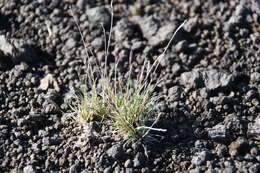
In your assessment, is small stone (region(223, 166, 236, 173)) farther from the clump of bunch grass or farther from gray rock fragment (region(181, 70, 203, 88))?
gray rock fragment (region(181, 70, 203, 88))

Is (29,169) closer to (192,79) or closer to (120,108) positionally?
(120,108)

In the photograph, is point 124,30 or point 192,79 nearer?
point 192,79

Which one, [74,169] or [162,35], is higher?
[162,35]

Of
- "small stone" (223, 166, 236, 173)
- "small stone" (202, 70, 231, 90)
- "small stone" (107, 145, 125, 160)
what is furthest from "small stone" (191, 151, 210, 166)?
"small stone" (202, 70, 231, 90)

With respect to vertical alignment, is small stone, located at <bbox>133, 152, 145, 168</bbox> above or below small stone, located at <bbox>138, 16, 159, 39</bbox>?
below

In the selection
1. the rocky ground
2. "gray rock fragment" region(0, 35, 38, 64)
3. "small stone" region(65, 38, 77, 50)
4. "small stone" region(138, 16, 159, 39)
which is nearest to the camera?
the rocky ground

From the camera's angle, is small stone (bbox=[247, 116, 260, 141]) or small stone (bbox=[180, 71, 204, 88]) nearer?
small stone (bbox=[247, 116, 260, 141])

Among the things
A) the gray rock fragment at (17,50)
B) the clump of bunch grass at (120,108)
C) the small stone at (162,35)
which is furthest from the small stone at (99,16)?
the clump of bunch grass at (120,108)

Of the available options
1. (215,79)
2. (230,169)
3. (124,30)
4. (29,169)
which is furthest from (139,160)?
(124,30)
